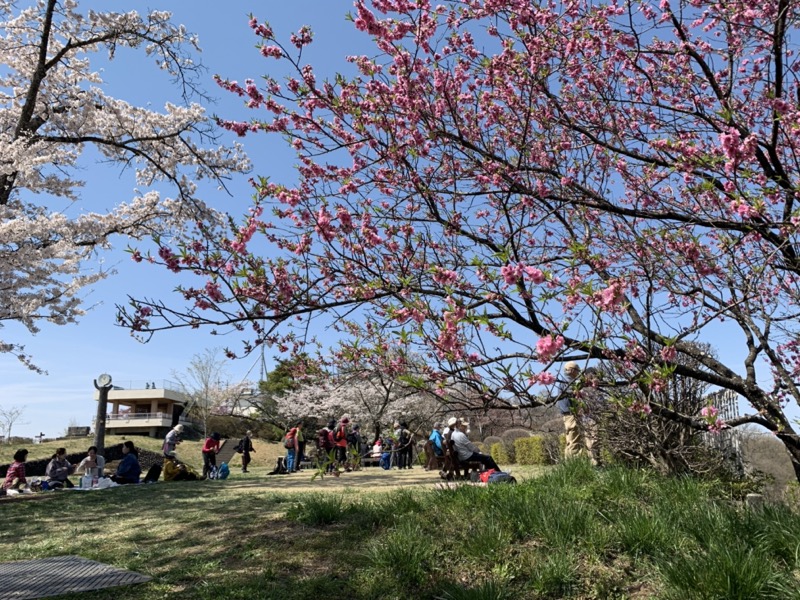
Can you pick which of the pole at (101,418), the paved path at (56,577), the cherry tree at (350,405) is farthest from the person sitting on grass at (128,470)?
the cherry tree at (350,405)

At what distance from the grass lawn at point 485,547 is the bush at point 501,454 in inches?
431

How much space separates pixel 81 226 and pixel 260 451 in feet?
68.3

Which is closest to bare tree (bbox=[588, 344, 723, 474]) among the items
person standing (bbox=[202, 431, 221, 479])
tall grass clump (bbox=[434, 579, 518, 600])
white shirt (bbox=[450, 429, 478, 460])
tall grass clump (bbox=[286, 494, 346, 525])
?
white shirt (bbox=[450, 429, 478, 460])

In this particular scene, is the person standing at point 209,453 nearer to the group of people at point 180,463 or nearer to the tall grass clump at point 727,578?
the group of people at point 180,463

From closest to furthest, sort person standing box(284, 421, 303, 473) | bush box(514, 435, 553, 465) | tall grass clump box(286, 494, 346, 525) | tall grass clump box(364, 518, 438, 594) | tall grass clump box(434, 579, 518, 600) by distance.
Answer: tall grass clump box(434, 579, 518, 600), tall grass clump box(364, 518, 438, 594), tall grass clump box(286, 494, 346, 525), bush box(514, 435, 553, 465), person standing box(284, 421, 303, 473)

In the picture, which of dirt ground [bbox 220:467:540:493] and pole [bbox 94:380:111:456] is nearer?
dirt ground [bbox 220:467:540:493]

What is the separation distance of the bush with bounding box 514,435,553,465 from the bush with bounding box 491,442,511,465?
722 mm

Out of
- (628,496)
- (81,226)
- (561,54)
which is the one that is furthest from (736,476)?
(81,226)

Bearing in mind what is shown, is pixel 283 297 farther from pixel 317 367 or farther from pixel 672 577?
pixel 672 577

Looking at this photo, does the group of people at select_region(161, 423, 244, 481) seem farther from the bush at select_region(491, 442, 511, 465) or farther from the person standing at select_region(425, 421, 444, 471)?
the bush at select_region(491, 442, 511, 465)

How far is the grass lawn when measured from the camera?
11.4 feet

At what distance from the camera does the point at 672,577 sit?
3.16 meters

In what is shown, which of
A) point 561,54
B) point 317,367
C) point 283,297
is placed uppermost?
point 561,54

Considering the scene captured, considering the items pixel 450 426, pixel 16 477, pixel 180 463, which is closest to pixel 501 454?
pixel 450 426
